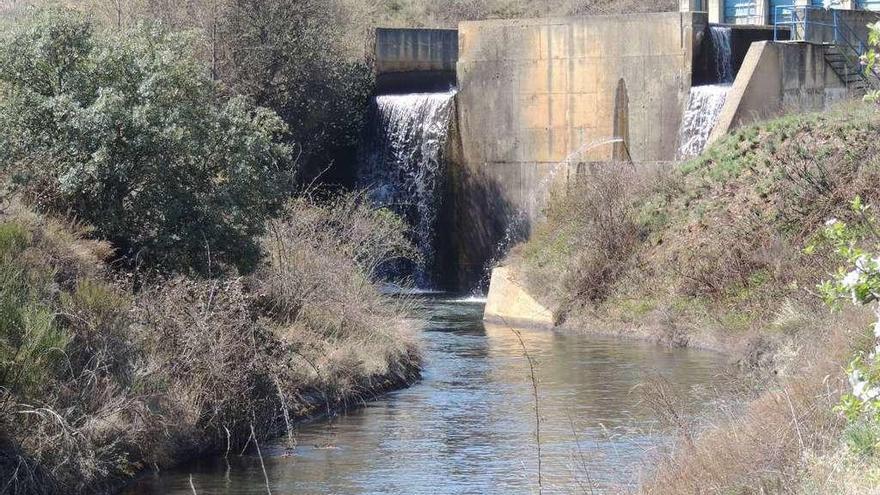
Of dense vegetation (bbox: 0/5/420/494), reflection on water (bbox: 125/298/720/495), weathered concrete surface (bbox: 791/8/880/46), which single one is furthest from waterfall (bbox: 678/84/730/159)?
dense vegetation (bbox: 0/5/420/494)

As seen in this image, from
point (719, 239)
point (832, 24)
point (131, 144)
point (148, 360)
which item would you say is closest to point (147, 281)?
point (131, 144)

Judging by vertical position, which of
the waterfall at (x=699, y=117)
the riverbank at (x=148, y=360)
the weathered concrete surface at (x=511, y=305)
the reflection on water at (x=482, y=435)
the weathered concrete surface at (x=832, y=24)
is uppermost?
the weathered concrete surface at (x=832, y=24)

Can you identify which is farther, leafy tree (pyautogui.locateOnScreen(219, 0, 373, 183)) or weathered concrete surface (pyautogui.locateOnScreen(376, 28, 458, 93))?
weathered concrete surface (pyautogui.locateOnScreen(376, 28, 458, 93))

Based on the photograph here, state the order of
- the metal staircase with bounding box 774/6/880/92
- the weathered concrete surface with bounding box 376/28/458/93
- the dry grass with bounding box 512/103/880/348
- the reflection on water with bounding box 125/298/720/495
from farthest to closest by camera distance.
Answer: the weathered concrete surface with bounding box 376/28/458/93 < the metal staircase with bounding box 774/6/880/92 < the dry grass with bounding box 512/103/880/348 < the reflection on water with bounding box 125/298/720/495

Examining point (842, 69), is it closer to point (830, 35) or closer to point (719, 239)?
point (830, 35)

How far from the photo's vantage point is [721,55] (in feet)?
116

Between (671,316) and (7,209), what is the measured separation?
507 inches

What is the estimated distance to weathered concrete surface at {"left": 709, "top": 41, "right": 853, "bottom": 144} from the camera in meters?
31.8

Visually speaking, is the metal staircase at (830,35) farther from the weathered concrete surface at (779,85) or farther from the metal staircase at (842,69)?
the weathered concrete surface at (779,85)

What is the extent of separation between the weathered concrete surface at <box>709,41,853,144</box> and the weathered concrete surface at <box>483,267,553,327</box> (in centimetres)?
548

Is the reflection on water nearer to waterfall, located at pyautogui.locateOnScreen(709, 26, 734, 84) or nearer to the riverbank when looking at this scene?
the riverbank

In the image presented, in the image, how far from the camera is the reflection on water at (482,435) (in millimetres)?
15062

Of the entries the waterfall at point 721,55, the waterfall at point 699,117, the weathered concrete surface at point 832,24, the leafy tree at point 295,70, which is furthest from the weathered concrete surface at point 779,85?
the leafy tree at point 295,70

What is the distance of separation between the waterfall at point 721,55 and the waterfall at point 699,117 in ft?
3.11
